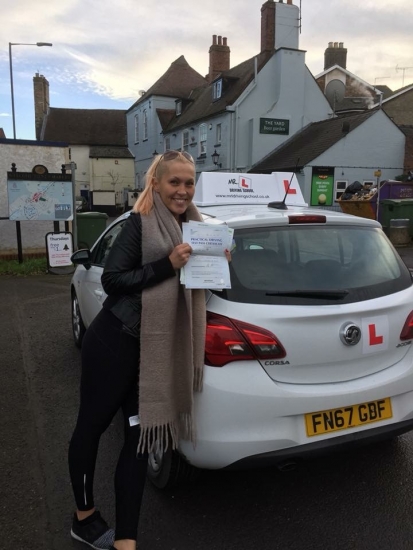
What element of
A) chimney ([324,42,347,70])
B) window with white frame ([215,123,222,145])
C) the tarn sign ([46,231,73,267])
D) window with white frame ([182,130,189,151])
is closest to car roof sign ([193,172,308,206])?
the tarn sign ([46,231,73,267])

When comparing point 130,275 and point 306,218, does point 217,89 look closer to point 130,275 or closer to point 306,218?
point 306,218

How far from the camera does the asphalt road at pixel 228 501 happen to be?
8.00 ft

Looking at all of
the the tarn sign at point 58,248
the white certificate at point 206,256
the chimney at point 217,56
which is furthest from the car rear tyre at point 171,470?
the chimney at point 217,56

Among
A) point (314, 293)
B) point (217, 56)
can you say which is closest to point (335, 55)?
point (217, 56)

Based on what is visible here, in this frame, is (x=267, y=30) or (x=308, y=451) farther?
(x=267, y=30)

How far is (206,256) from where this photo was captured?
2047 mm

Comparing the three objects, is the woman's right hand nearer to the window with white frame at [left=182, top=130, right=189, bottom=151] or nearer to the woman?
the woman

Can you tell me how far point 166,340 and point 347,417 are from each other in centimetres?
111

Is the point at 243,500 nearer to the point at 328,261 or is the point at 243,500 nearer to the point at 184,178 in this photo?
the point at 328,261

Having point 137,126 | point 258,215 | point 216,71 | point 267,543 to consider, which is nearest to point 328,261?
point 258,215

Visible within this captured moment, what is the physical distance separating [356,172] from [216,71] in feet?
49.2

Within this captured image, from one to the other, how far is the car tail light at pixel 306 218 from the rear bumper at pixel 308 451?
119 centimetres

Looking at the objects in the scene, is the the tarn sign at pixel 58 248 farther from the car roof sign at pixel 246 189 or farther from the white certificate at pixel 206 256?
the white certificate at pixel 206 256

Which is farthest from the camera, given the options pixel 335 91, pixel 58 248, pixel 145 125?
pixel 145 125
